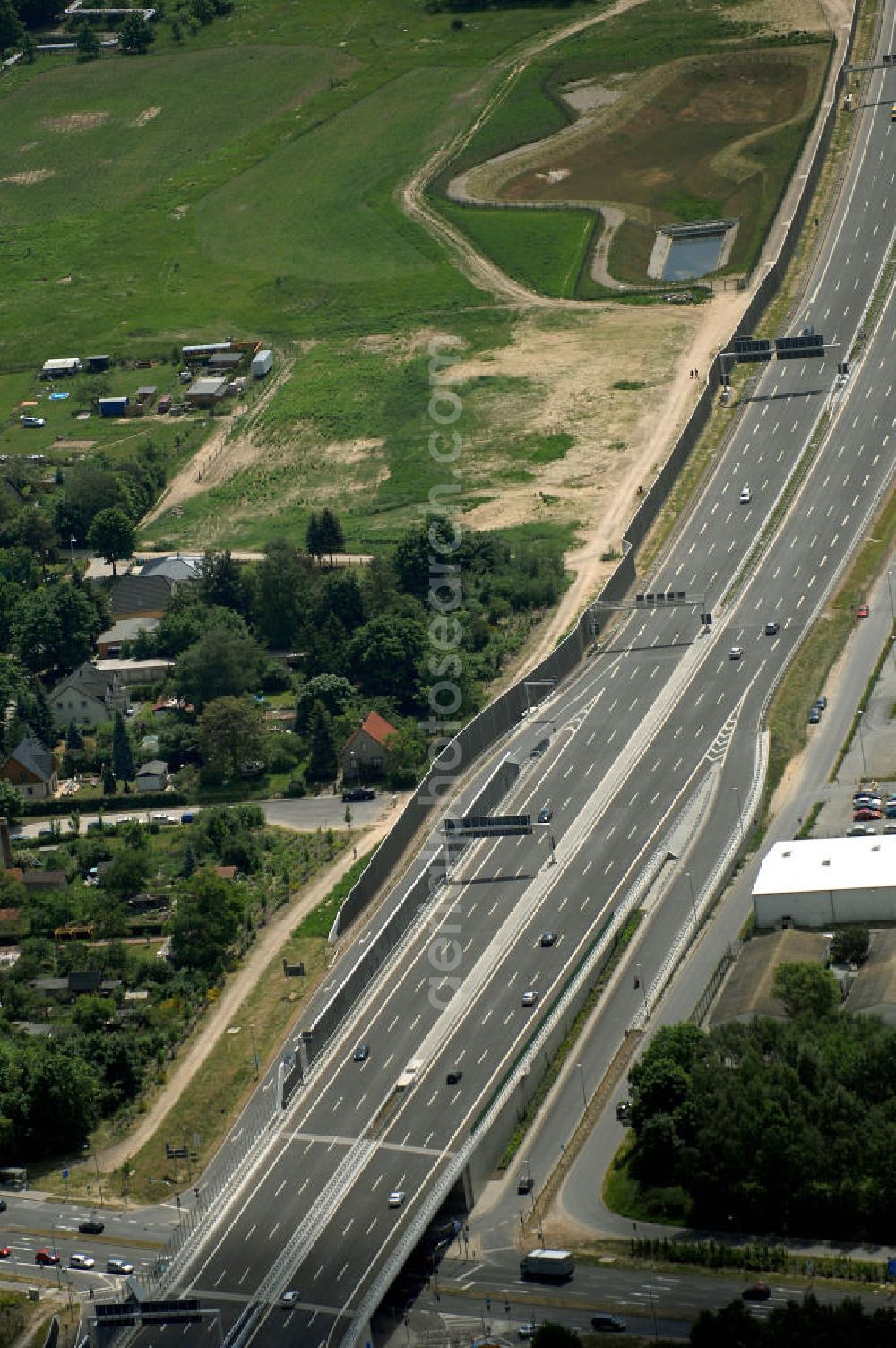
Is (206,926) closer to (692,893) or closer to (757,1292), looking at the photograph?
(692,893)

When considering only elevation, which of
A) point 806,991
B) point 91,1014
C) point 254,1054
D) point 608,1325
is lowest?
point 254,1054

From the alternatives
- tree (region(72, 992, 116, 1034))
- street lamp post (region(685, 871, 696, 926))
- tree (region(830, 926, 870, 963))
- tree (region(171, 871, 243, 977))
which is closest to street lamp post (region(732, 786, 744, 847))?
street lamp post (region(685, 871, 696, 926))

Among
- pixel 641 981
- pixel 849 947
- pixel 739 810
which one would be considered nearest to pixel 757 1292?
pixel 849 947

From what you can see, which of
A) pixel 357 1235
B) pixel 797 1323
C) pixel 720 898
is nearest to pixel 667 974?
pixel 720 898

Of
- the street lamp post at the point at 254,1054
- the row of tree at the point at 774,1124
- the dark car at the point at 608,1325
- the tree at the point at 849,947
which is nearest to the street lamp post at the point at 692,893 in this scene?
the tree at the point at 849,947

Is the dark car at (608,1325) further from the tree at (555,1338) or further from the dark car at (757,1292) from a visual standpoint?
the dark car at (757,1292)

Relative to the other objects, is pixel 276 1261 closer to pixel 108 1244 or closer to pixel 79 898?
pixel 108 1244
